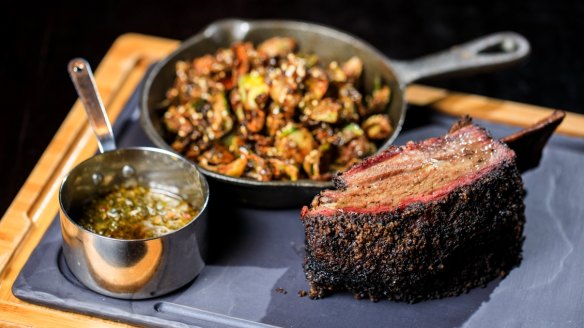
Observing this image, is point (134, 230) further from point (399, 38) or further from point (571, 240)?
point (399, 38)

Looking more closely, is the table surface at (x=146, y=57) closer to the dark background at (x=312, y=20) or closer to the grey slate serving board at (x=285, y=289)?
the dark background at (x=312, y=20)

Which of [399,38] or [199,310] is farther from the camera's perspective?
[399,38]

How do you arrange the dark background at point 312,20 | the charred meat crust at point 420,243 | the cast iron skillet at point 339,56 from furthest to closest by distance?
the dark background at point 312,20 → the cast iron skillet at point 339,56 → the charred meat crust at point 420,243

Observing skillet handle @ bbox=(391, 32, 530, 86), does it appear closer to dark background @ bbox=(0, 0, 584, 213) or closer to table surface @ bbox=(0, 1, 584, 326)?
table surface @ bbox=(0, 1, 584, 326)

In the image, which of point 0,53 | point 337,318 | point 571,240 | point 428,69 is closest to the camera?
point 337,318

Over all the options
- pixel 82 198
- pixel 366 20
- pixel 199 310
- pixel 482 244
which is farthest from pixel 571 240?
pixel 366 20

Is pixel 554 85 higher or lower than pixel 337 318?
lower

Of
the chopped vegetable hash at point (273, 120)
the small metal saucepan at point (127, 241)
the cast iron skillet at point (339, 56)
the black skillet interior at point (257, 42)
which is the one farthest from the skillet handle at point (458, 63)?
the small metal saucepan at point (127, 241)

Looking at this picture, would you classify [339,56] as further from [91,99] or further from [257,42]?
[91,99]
